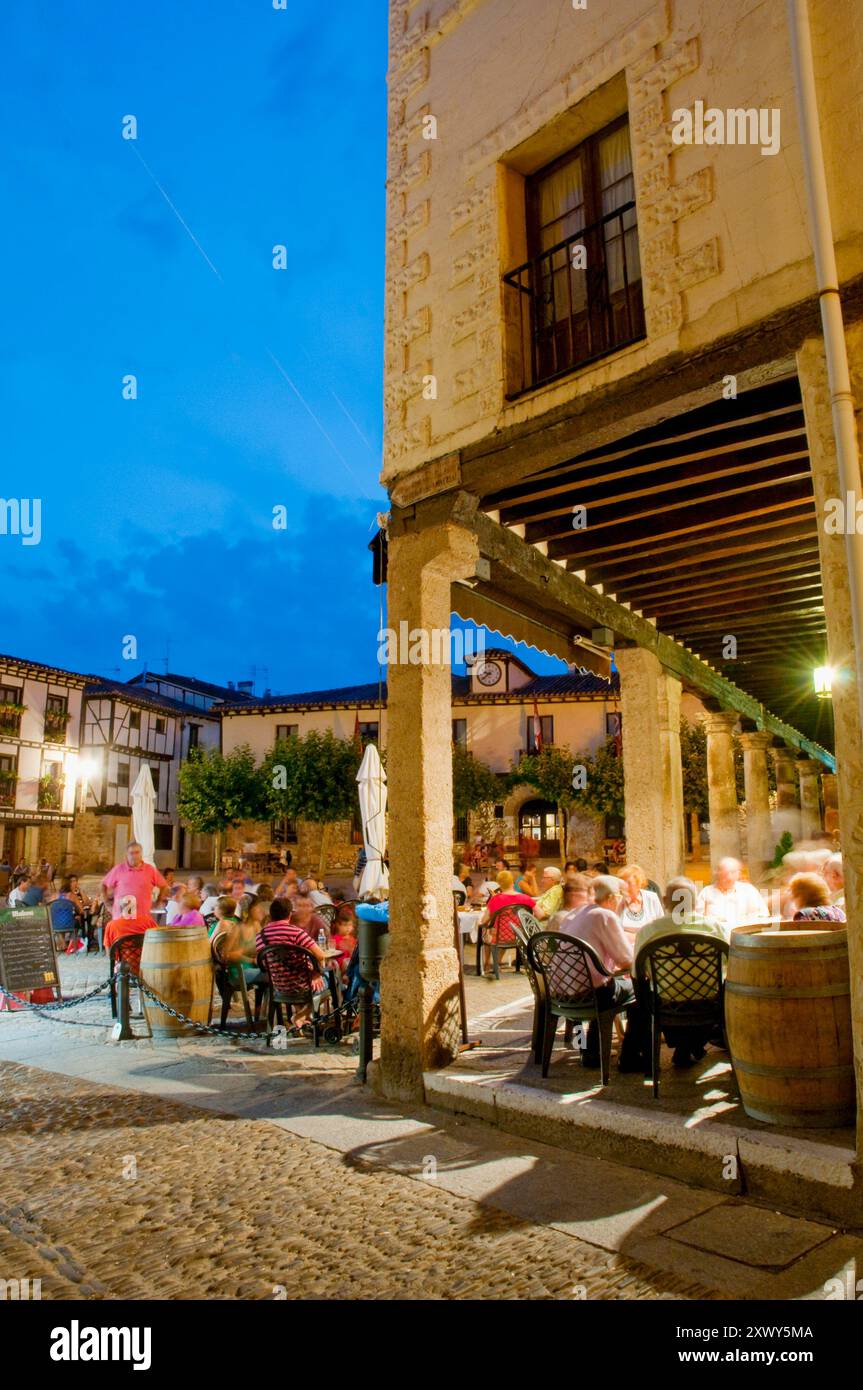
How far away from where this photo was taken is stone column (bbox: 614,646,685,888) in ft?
28.5

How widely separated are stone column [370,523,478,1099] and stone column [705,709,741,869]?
7613 millimetres

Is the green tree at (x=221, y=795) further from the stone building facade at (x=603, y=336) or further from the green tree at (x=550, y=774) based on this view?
the stone building facade at (x=603, y=336)

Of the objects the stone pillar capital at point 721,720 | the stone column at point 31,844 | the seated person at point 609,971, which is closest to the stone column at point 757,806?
the stone pillar capital at point 721,720

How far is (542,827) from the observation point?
3197 centimetres

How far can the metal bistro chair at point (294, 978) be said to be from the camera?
688 centimetres

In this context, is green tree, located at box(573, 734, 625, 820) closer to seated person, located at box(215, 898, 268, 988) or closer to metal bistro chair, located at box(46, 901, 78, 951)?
metal bistro chair, located at box(46, 901, 78, 951)

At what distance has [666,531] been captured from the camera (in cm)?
648

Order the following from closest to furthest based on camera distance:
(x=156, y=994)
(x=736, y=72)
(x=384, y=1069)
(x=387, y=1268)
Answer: (x=387, y=1268), (x=736, y=72), (x=384, y=1069), (x=156, y=994)

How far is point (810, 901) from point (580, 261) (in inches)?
174

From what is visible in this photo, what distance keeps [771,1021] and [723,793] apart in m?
9.48

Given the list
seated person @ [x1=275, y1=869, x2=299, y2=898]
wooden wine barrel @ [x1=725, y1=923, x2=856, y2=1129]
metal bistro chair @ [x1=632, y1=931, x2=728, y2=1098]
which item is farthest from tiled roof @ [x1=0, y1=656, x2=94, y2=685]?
wooden wine barrel @ [x1=725, y1=923, x2=856, y2=1129]

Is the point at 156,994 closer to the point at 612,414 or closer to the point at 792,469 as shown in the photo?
the point at 612,414
